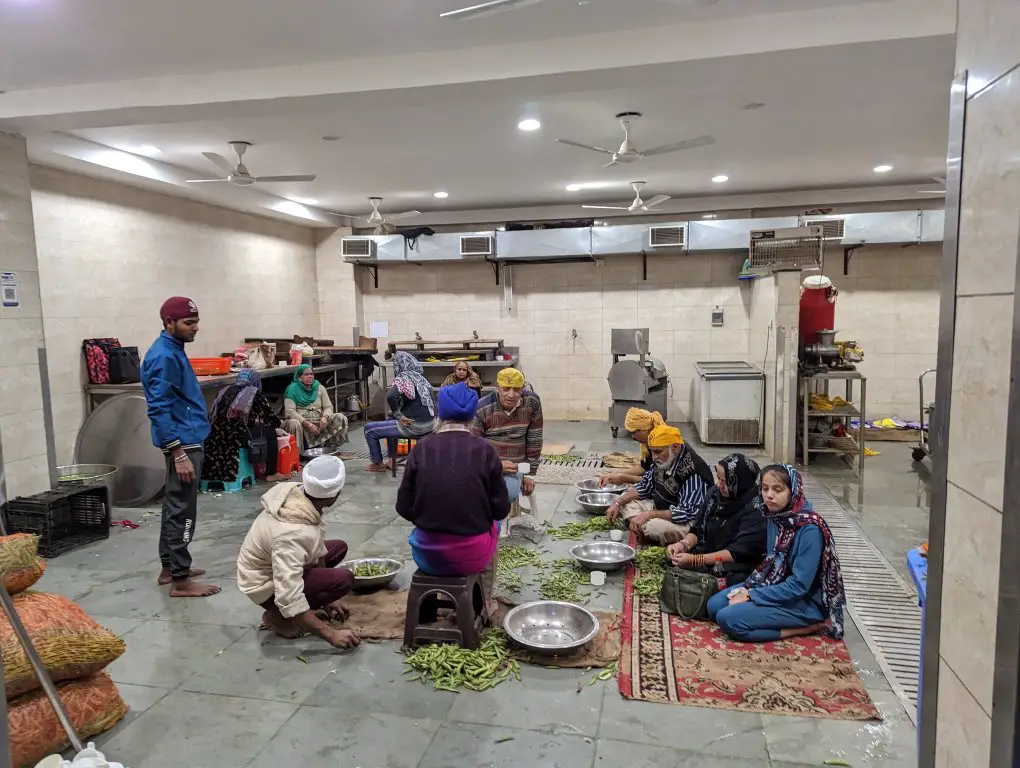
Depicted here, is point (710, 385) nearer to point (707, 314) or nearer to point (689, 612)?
point (707, 314)

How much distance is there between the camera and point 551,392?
9297 mm

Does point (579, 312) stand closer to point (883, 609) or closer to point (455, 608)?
point (883, 609)

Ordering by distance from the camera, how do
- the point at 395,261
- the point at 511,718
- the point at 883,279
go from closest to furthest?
the point at 511,718 < the point at 883,279 < the point at 395,261

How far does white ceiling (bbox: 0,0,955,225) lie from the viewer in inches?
129

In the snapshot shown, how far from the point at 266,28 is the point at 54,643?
2988mm

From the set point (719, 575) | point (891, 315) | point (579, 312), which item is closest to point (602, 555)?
point (719, 575)

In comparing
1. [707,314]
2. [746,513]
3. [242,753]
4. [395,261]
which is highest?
[395,261]

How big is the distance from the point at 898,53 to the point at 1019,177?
9.97 ft

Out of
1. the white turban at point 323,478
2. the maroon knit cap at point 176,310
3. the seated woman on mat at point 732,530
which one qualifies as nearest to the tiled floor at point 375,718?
the seated woman on mat at point 732,530

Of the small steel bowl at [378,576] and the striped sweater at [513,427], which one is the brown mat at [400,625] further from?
the striped sweater at [513,427]

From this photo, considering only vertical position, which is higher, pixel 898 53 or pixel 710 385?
pixel 898 53

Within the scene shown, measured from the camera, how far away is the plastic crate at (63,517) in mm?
4305

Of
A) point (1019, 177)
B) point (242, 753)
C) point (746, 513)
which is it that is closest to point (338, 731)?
point (242, 753)

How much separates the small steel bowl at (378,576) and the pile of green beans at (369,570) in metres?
0.01
